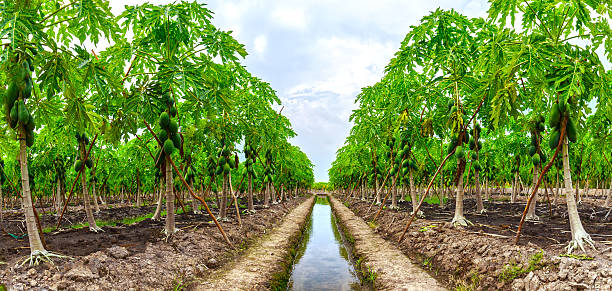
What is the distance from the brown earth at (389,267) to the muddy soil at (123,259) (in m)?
3.55

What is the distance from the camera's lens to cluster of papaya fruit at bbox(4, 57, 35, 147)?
15.7 feet

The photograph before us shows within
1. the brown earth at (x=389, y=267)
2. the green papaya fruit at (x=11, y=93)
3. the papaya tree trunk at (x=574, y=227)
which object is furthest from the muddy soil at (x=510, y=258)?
the green papaya fruit at (x=11, y=93)

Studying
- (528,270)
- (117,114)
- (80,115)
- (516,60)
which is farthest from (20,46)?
(528,270)

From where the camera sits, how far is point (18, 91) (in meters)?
4.94

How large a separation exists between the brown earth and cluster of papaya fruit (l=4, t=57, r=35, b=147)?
6735 millimetres

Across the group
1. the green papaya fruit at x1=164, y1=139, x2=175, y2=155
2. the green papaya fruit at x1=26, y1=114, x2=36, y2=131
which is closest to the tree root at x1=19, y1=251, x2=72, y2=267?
the green papaya fruit at x1=26, y1=114, x2=36, y2=131

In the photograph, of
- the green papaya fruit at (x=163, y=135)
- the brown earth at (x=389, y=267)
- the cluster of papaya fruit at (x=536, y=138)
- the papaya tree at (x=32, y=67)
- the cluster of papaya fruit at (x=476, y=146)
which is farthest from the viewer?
the cluster of papaya fruit at (x=476, y=146)

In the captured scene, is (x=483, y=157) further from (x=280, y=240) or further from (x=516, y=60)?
(x=516, y=60)

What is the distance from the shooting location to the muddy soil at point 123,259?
4.96 meters

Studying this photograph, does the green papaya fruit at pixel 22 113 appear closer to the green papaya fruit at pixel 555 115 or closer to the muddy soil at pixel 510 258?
the muddy soil at pixel 510 258

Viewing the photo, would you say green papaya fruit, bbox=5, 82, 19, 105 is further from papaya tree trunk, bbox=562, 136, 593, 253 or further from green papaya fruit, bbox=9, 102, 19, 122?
papaya tree trunk, bbox=562, 136, 593, 253

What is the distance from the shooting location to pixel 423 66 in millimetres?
9688

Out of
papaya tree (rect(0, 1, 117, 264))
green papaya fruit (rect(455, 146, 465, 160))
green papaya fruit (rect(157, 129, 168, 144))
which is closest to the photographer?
papaya tree (rect(0, 1, 117, 264))

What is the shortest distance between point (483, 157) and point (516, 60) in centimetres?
1825
